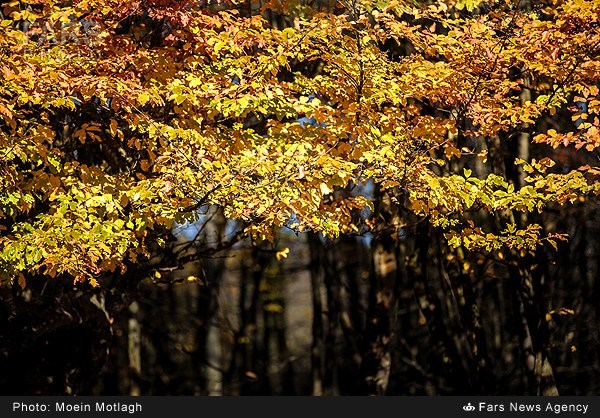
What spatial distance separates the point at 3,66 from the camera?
6.74m

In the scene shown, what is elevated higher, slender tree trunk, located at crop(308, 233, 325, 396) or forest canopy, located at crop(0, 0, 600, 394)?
forest canopy, located at crop(0, 0, 600, 394)

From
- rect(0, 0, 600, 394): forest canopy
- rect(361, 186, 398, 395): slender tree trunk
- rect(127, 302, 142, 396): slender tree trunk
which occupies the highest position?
rect(0, 0, 600, 394): forest canopy

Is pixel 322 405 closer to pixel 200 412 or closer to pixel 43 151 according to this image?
pixel 200 412

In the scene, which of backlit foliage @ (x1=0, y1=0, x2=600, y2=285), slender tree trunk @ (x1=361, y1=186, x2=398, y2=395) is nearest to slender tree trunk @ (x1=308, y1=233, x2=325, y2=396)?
slender tree trunk @ (x1=361, y1=186, x2=398, y2=395)

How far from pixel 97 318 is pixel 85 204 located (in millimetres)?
3909

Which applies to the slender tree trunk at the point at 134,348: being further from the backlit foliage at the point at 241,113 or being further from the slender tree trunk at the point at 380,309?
the backlit foliage at the point at 241,113

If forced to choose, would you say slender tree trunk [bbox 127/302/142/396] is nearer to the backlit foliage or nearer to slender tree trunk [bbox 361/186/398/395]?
slender tree trunk [bbox 361/186/398/395]

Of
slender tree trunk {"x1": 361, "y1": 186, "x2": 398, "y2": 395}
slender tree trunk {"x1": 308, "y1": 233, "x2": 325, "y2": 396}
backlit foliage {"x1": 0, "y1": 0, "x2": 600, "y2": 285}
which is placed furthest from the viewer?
slender tree trunk {"x1": 308, "y1": 233, "x2": 325, "y2": 396}

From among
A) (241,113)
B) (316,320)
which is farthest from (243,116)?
(316,320)

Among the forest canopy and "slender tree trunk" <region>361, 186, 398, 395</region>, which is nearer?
the forest canopy

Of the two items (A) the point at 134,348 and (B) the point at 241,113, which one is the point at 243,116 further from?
(A) the point at 134,348

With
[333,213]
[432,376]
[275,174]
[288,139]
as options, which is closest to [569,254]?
[432,376]

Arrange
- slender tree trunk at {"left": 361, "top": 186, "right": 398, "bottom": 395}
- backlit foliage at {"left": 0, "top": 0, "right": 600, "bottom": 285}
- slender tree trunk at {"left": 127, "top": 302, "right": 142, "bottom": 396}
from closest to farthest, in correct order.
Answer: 1. backlit foliage at {"left": 0, "top": 0, "right": 600, "bottom": 285}
2. slender tree trunk at {"left": 361, "top": 186, "right": 398, "bottom": 395}
3. slender tree trunk at {"left": 127, "top": 302, "right": 142, "bottom": 396}

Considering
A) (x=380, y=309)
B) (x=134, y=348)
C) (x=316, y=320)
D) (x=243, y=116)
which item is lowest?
(x=134, y=348)
